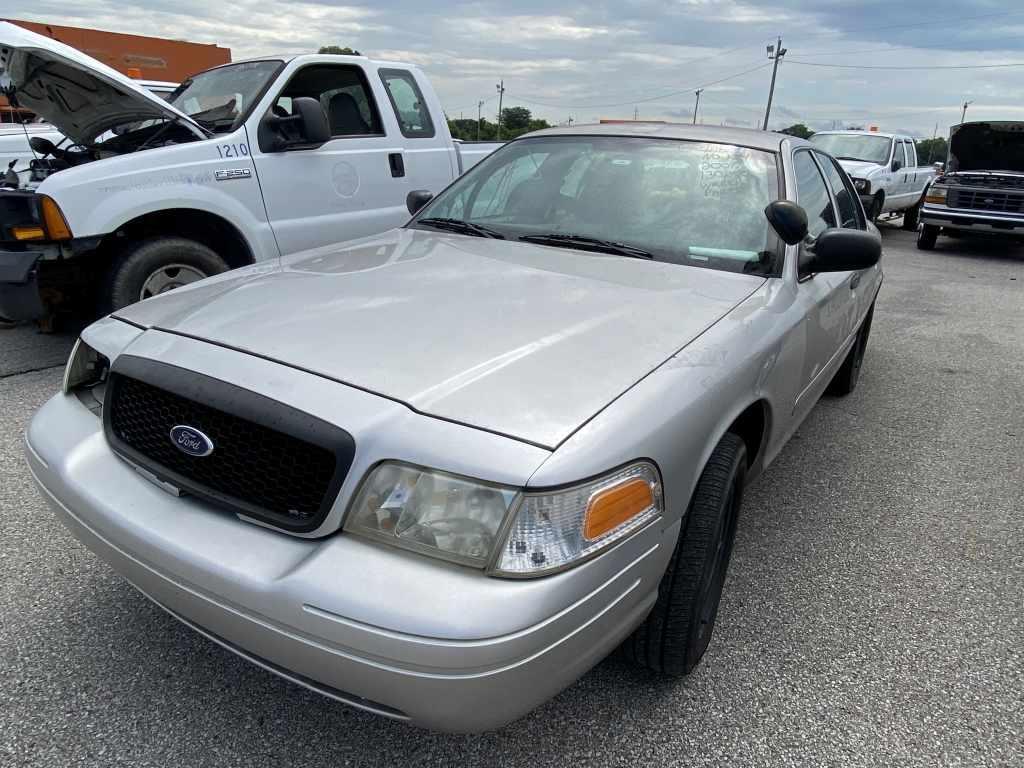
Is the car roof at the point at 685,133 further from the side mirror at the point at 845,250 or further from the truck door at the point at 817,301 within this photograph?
the side mirror at the point at 845,250

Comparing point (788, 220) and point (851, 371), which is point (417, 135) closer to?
point (851, 371)

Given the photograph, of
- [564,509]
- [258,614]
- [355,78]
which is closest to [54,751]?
[258,614]

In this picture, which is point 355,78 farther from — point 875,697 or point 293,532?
point 875,697

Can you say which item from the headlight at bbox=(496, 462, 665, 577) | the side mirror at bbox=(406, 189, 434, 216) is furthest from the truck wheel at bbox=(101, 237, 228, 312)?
the headlight at bbox=(496, 462, 665, 577)

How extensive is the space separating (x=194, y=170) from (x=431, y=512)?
12.3 ft

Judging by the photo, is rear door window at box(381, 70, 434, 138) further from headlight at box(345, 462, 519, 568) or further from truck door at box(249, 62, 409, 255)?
headlight at box(345, 462, 519, 568)

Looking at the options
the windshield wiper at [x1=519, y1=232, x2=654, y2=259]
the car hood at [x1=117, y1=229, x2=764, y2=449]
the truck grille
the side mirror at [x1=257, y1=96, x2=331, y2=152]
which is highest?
the side mirror at [x1=257, y1=96, x2=331, y2=152]

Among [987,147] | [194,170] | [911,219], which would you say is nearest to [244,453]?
[194,170]

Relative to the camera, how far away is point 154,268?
4.39 meters

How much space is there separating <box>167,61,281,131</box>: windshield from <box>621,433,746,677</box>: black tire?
4.04 meters

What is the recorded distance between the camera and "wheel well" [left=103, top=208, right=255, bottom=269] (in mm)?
4406

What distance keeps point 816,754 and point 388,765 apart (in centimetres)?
111

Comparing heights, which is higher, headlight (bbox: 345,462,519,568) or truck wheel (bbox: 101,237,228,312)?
headlight (bbox: 345,462,519,568)

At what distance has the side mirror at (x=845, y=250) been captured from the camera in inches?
102
